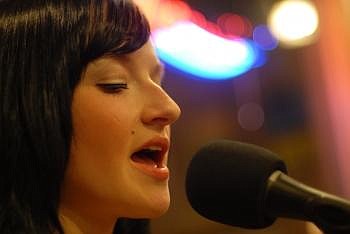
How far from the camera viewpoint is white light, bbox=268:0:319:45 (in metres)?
2.82

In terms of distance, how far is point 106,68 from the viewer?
0.91 m

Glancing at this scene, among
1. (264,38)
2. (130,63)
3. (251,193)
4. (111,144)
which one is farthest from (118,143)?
(264,38)

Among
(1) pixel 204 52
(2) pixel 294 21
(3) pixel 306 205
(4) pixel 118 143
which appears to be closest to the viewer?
(3) pixel 306 205

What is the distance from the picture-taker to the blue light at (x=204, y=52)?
313 cm

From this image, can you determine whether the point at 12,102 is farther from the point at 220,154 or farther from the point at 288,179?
the point at 288,179

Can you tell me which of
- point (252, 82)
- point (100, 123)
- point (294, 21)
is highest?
point (294, 21)

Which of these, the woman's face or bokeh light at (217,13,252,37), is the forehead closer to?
the woman's face

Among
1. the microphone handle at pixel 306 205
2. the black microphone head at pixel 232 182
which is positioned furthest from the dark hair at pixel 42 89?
the microphone handle at pixel 306 205

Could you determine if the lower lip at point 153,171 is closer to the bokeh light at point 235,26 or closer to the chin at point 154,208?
the chin at point 154,208

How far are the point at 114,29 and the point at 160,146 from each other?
20 cm

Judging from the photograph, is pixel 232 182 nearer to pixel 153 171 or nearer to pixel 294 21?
pixel 153 171

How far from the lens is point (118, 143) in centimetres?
87

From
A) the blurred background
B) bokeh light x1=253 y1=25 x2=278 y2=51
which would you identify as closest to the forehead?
the blurred background

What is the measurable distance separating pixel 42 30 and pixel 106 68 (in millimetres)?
121
